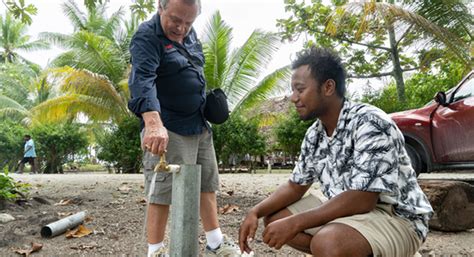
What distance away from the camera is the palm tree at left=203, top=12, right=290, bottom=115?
44.4 ft

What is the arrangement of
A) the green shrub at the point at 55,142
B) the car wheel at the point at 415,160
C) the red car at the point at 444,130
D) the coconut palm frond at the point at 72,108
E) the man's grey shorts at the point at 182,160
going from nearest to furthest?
the man's grey shorts at the point at 182,160, the red car at the point at 444,130, the car wheel at the point at 415,160, the coconut palm frond at the point at 72,108, the green shrub at the point at 55,142

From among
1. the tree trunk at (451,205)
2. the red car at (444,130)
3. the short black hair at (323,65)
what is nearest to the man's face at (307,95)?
the short black hair at (323,65)

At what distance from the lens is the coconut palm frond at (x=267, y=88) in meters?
14.0

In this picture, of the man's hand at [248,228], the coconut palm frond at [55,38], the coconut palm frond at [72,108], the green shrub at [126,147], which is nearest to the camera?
the man's hand at [248,228]

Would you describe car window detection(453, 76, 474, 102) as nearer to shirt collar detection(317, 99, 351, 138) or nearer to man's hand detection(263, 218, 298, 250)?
shirt collar detection(317, 99, 351, 138)

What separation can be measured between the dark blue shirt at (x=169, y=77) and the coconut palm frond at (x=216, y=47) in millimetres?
10919

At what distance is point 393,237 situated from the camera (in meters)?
2.03

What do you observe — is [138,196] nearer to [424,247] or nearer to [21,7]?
[21,7]

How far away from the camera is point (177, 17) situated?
2469 mm

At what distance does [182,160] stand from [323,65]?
103 centimetres

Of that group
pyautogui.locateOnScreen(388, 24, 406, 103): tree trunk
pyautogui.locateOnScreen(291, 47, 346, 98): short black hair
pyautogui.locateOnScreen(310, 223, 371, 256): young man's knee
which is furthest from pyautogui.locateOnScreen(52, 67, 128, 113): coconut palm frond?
pyautogui.locateOnScreen(310, 223, 371, 256): young man's knee

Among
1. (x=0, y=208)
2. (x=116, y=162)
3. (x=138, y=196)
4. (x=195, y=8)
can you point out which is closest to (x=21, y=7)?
(x=0, y=208)

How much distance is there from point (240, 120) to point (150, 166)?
43.4 ft

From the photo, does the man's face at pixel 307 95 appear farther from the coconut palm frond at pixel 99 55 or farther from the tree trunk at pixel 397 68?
the coconut palm frond at pixel 99 55
